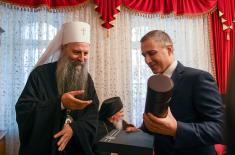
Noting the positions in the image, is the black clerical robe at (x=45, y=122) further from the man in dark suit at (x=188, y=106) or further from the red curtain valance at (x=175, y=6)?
the red curtain valance at (x=175, y=6)

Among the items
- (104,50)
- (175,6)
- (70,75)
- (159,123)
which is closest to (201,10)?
(175,6)

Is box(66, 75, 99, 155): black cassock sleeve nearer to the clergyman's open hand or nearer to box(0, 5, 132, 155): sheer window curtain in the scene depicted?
the clergyman's open hand

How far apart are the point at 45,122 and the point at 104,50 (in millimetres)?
2403

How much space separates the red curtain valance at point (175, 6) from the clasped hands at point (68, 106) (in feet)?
8.81

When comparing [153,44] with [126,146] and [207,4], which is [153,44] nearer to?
[126,146]

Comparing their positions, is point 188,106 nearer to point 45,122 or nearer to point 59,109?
point 59,109

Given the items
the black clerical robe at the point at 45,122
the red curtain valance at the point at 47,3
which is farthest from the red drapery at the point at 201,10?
the black clerical robe at the point at 45,122

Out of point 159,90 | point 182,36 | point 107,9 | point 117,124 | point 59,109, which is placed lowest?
point 117,124

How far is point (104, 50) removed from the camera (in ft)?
13.4

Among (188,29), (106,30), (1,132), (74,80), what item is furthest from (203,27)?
(1,132)

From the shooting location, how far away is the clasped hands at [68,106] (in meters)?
1.53

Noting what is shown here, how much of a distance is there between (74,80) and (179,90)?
92 centimetres

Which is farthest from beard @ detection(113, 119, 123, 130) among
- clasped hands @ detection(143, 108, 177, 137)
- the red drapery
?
clasped hands @ detection(143, 108, 177, 137)

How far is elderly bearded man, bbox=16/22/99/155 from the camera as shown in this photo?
5.78 ft
